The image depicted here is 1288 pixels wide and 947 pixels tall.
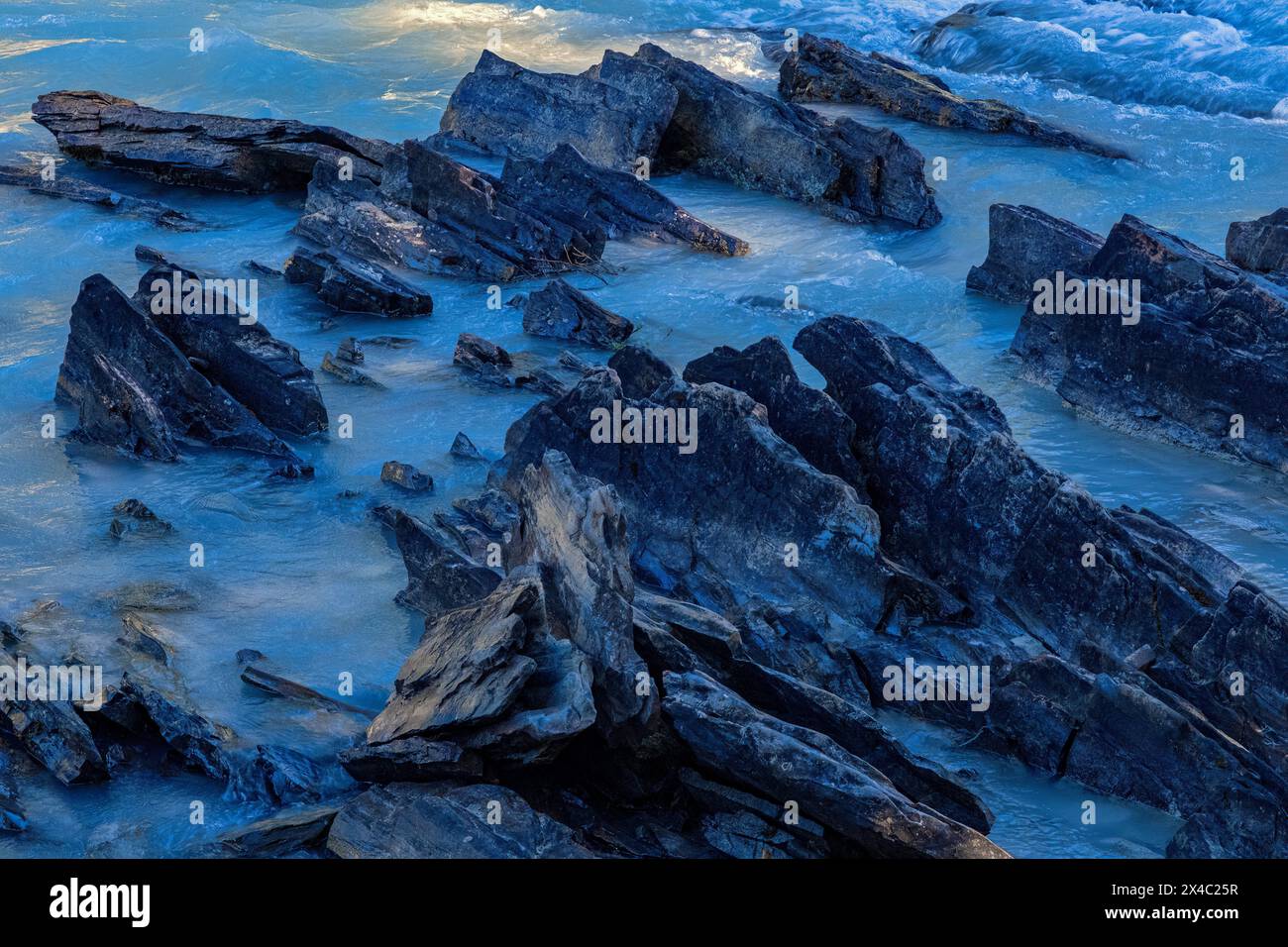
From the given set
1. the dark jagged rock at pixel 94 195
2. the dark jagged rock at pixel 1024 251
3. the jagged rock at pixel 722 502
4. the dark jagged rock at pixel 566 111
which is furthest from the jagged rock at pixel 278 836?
the dark jagged rock at pixel 566 111

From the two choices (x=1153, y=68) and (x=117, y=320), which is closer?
(x=117, y=320)

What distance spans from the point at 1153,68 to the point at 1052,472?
19.2m

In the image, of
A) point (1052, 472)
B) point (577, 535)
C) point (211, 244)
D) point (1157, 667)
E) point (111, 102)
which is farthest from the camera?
point (111, 102)

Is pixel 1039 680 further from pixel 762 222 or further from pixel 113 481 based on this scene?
pixel 762 222

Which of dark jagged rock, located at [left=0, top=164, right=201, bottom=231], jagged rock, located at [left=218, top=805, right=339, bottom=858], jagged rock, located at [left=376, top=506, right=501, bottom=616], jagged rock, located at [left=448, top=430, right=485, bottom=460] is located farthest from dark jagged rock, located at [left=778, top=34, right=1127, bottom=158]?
jagged rock, located at [left=218, top=805, right=339, bottom=858]

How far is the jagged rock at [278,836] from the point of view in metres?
7.87

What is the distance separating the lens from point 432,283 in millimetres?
19141

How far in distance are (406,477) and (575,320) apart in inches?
179

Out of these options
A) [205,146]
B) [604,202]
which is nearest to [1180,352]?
[604,202]

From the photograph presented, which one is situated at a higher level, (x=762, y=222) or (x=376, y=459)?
(x=762, y=222)

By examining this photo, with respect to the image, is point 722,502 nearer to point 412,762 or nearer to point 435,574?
point 435,574

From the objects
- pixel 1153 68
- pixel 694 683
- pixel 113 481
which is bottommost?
pixel 113 481

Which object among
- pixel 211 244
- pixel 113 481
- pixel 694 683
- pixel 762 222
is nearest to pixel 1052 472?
pixel 694 683

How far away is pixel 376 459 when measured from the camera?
46.4 ft
